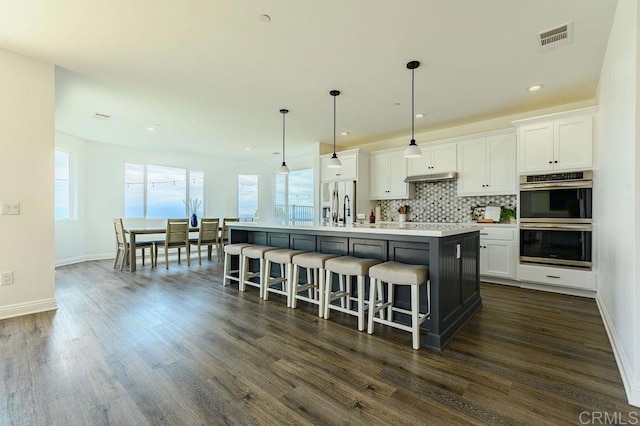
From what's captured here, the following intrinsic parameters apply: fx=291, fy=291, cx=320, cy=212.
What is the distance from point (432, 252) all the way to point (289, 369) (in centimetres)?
143

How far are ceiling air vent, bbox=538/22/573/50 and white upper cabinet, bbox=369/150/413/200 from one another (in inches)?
111

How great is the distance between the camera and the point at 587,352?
87.8 inches

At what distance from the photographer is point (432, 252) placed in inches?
95.3

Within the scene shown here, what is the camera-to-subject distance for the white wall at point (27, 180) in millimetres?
2889

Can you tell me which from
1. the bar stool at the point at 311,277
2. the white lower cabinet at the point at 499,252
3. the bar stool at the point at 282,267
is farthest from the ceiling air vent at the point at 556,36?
the bar stool at the point at 282,267

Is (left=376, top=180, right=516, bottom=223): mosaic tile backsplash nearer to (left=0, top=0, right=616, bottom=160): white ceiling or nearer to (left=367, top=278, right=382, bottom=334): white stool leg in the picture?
(left=0, top=0, right=616, bottom=160): white ceiling

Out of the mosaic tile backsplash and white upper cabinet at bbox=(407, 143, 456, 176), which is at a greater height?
white upper cabinet at bbox=(407, 143, 456, 176)

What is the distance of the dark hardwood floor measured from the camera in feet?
5.17

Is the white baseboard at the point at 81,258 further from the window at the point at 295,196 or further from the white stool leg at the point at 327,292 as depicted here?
the white stool leg at the point at 327,292

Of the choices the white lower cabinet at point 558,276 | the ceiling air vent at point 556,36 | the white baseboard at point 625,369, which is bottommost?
the white baseboard at point 625,369

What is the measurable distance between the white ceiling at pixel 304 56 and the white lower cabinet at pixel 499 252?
1.85m

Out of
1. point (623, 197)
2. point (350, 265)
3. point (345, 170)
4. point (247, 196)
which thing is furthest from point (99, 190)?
point (623, 197)

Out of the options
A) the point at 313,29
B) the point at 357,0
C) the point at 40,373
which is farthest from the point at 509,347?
the point at 40,373

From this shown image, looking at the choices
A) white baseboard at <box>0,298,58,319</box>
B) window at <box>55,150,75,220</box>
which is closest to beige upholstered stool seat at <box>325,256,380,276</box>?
white baseboard at <box>0,298,58,319</box>
